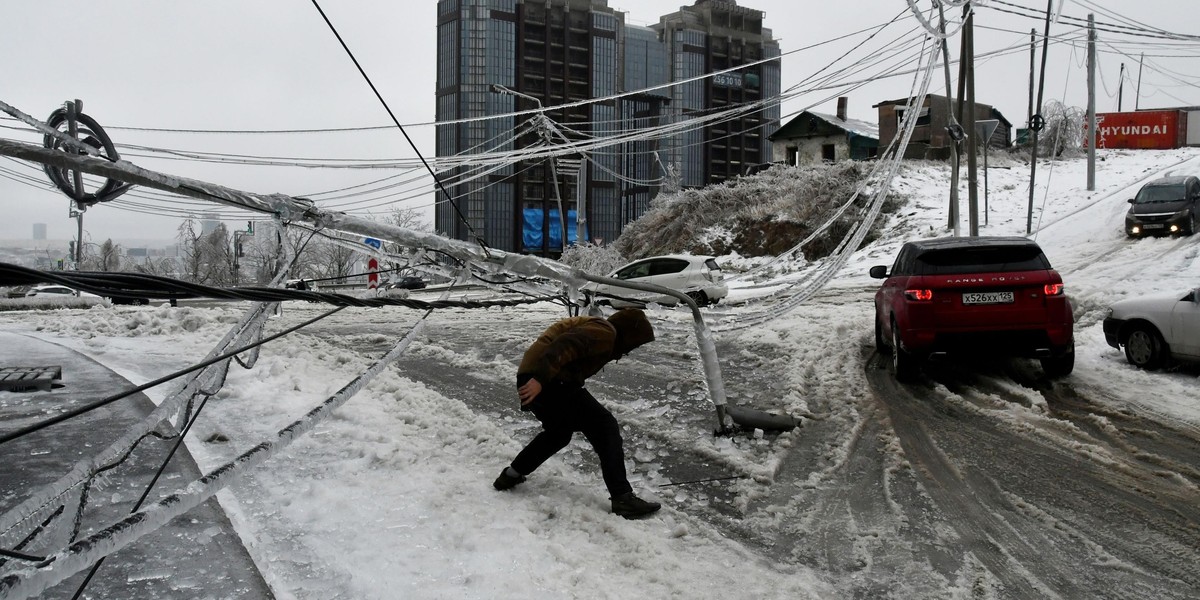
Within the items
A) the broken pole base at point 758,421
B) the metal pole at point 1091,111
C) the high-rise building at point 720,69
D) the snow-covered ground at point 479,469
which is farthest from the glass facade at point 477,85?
the broken pole base at point 758,421

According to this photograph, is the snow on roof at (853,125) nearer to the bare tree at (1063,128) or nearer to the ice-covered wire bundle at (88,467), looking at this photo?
the bare tree at (1063,128)

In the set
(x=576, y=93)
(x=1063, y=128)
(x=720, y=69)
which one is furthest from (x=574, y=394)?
(x=720, y=69)

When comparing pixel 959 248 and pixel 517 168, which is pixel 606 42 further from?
pixel 959 248

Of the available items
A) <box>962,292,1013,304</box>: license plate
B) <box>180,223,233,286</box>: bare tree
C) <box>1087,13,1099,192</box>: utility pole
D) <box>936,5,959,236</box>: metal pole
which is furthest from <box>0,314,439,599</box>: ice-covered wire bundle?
<box>1087,13,1099,192</box>: utility pole

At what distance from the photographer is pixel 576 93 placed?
253 ft

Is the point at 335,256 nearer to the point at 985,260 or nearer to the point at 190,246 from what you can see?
the point at 190,246

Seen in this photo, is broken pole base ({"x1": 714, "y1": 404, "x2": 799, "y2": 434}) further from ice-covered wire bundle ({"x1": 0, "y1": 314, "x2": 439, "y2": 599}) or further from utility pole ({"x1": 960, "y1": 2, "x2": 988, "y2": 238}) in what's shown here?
utility pole ({"x1": 960, "y1": 2, "x2": 988, "y2": 238})

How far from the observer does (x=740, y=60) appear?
8656cm

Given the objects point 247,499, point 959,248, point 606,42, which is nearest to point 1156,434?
point 959,248

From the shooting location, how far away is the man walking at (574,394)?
4.81 metres

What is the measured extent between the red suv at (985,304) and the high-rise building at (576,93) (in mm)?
52696

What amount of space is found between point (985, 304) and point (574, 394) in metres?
5.15

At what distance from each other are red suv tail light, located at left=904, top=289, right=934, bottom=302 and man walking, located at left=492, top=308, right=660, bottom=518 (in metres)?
4.33

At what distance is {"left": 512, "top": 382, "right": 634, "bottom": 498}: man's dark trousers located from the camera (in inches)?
197
